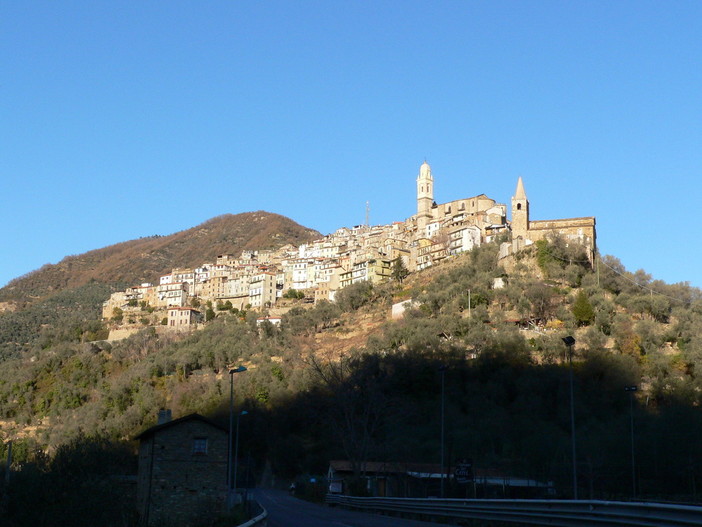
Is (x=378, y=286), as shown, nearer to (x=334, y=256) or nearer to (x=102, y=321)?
(x=334, y=256)

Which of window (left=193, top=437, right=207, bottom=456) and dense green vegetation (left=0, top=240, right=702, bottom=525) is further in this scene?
dense green vegetation (left=0, top=240, right=702, bottom=525)

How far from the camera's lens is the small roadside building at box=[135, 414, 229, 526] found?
3459 cm

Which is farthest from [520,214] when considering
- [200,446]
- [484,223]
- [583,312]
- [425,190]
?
[200,446]

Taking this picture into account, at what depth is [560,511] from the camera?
14914 millimetres

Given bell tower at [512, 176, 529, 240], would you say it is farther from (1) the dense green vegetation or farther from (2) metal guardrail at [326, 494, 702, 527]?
(2) metal guardrail at [326, 494, 702, 527]

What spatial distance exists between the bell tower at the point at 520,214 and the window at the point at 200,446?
68039mm

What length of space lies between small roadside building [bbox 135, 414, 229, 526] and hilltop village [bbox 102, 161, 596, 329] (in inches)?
2887

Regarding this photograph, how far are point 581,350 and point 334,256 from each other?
92565 mm

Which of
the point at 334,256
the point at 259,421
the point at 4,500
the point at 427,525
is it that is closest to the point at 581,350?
the point at 259,421

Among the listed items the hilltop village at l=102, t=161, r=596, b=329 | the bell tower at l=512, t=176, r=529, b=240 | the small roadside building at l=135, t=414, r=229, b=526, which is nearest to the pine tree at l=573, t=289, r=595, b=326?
the bell tower at l=512, t=176, r=529, b=240

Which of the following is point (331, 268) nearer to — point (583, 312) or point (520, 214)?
point (520, 214)

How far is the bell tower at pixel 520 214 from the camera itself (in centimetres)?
9781

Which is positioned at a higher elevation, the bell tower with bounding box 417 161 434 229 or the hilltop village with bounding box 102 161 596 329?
the bell tower with bounding box 417 161 434 229

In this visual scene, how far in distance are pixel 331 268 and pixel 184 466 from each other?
369 feet
